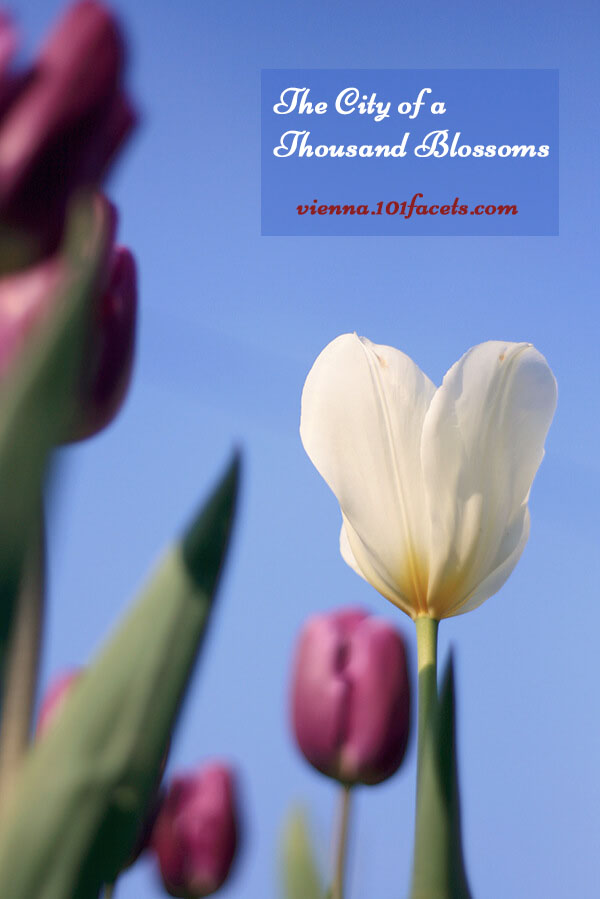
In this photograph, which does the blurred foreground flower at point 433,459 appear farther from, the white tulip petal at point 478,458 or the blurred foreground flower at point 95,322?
the blurred foreground flower at point 95,322

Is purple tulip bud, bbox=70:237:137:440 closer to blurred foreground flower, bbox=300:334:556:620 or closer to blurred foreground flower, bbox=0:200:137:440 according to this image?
blurred foreground flower, bbox=0:200:137:440

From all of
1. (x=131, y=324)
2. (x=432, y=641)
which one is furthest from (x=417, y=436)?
(x=131, y=324)

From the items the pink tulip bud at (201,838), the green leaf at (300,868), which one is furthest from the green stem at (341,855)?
the pink tulip bud at (201,838)

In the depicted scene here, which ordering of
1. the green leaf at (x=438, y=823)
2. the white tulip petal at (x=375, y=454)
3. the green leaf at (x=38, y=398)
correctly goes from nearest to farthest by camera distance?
the green leaf at (x=38, y=398) < the green leaf at (x=438, y=823) < the white tulip petal at (x=375, y=454)

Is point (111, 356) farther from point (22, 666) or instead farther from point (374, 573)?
point (374, 573)

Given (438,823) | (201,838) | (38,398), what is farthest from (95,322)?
(201,838)
